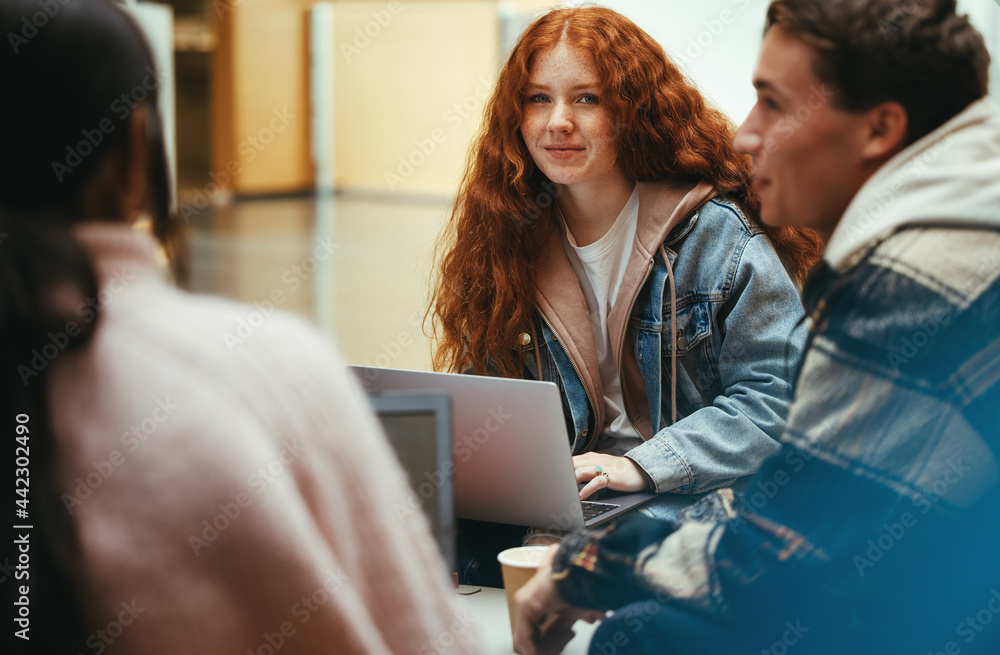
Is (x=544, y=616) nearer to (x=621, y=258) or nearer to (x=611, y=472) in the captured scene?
(x=611, y=472)

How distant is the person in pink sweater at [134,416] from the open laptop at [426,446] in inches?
6.1

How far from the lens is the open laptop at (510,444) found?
4.27ft

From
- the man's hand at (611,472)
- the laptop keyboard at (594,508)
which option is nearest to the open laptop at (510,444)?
the laptop keyboard at (594,508)

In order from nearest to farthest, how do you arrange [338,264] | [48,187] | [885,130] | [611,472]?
1. [48,187]
2. [885,130]
3. [611,472]
4. [338,264]

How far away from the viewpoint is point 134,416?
2.22 feet

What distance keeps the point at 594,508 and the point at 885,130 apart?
756 mm

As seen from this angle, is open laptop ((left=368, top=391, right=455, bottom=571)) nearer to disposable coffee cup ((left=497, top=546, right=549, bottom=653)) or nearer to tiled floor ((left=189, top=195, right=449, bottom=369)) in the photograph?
disposable coffee cup ((left=497, top=546, right=549, bottom=653))

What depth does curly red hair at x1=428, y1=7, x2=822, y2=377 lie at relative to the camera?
1.93 metres

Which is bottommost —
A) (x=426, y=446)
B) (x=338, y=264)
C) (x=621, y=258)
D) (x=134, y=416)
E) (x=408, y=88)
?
(x=338, y=264)

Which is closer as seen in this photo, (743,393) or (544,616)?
(544,616)

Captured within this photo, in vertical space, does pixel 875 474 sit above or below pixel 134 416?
below

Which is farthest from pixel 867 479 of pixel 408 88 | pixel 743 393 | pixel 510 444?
pixel 408 88

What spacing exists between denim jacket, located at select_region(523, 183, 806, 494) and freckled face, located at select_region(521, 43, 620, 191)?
12 centimetres

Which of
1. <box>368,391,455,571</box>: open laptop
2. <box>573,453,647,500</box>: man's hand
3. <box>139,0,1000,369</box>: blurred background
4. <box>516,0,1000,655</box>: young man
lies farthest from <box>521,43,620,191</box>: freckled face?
<box>139,0,1000,369</box>: blurred background
